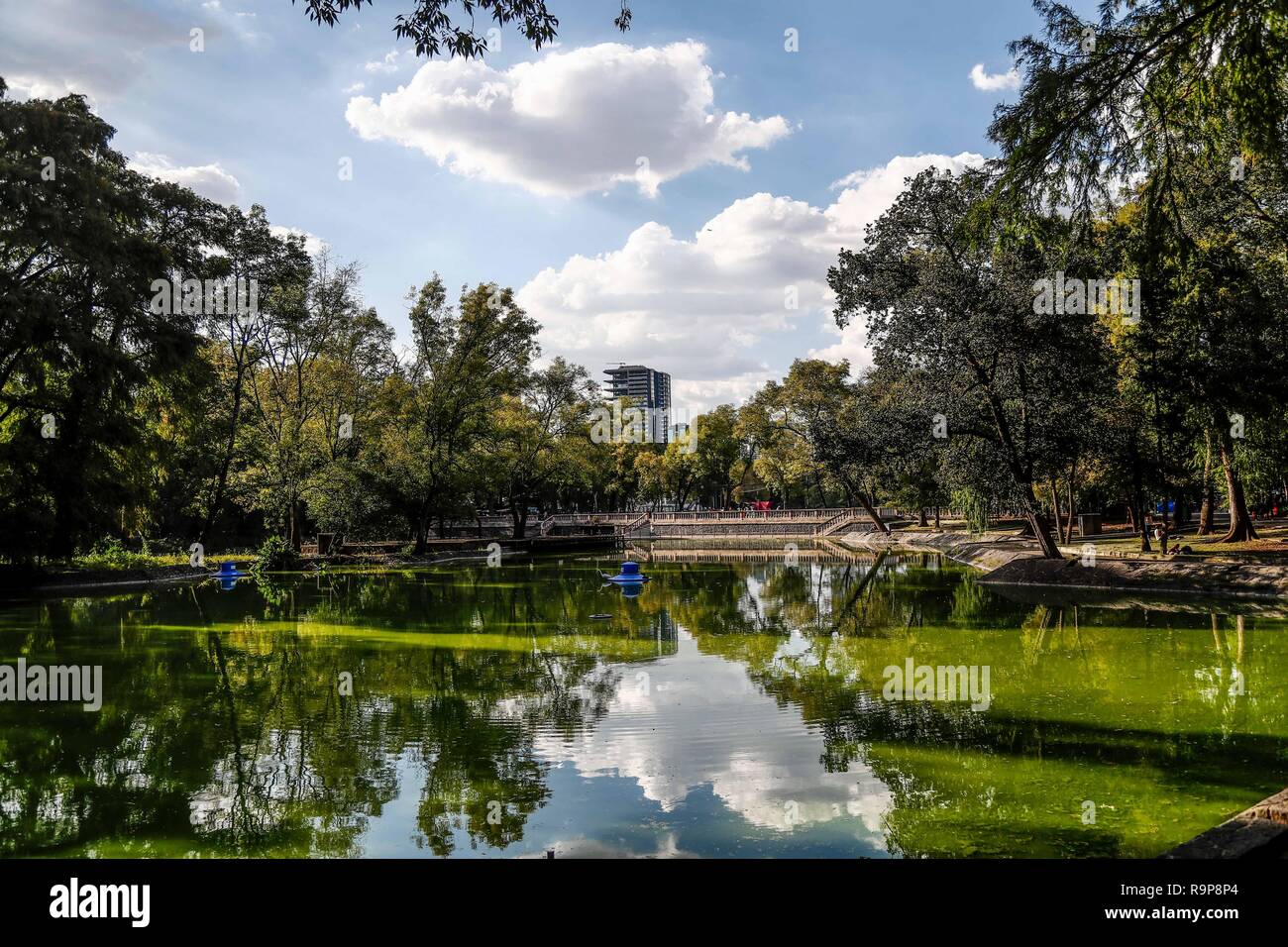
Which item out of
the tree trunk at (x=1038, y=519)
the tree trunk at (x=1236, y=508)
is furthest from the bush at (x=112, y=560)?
the tree trunk at (x=1236, y=508)

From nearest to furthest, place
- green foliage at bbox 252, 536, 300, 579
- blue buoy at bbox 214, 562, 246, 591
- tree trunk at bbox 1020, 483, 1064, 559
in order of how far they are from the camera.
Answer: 1. tree trunk at bbox 1020, 483, 1064, 559
2. blue buoy at bbox 214, 562, 246, 591
3. green foliage at bbox 252, 536, 300, 579

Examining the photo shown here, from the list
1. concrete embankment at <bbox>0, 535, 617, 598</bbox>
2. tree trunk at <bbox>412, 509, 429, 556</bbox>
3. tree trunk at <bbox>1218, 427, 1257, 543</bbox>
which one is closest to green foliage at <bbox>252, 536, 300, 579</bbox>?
concrete embankment at <bbox>0, 535, 617, 598</bbox>

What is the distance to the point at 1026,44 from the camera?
382 inches

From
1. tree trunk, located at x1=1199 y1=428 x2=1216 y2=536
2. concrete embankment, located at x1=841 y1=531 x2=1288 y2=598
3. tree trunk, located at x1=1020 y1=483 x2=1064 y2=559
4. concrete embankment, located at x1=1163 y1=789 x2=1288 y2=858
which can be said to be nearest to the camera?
concrete embankment, located at x1=1163 y1=789 x2=1288 y2=858

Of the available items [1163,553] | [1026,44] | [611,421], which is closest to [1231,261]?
[1163,553]

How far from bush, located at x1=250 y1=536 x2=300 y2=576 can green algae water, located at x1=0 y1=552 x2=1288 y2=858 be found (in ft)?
47.9

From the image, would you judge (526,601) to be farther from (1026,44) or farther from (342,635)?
(1026,44)

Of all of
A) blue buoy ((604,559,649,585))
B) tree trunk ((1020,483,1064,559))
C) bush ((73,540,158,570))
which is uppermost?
tree trunk ((1020,483,1064,559))

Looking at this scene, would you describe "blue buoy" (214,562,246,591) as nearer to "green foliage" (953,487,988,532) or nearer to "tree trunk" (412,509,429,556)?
"tree trunk" (412,509,429,556)

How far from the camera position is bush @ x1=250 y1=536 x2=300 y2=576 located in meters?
32.8

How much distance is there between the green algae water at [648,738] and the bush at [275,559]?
14600mm

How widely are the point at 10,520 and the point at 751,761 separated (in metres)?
25.2

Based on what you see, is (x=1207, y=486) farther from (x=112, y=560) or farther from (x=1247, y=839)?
(x=112, y=560)

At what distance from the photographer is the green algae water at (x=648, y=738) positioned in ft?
20.9
